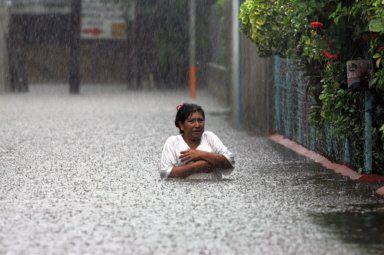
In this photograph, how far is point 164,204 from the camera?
10727 millimetres

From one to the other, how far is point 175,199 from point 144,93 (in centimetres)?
2829

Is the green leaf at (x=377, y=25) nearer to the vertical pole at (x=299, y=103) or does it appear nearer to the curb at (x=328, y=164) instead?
the curb at (x=328, y=164)

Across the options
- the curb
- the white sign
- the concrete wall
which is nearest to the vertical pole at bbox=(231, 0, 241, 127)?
the curb

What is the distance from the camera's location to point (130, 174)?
44.8 feet

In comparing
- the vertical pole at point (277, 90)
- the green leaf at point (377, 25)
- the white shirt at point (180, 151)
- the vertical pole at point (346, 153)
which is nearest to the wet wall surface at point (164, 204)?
the white shirt at point (180, 151)

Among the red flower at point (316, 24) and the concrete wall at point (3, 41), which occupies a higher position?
the red flower at point (316, 24)

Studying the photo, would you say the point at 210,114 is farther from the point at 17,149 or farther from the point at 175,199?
the point at 175,199

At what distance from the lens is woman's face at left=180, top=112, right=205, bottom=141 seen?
489 inches

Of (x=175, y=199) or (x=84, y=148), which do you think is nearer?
(x=175, y=199)

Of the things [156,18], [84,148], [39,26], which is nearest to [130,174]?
[84,148]

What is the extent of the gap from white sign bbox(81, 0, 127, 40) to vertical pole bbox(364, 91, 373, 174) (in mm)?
33011

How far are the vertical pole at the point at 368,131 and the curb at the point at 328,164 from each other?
12 centimetres

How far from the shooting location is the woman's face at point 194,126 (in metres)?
12.4

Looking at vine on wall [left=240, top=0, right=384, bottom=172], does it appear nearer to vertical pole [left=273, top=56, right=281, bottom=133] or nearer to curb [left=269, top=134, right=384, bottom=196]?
curb [left=269, top=134, right=384, bottom=196]
